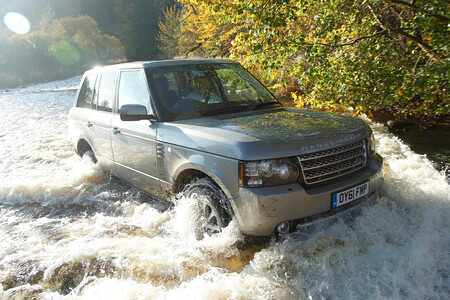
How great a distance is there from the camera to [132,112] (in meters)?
3.54

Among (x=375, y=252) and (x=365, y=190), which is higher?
(x=365, y=190)

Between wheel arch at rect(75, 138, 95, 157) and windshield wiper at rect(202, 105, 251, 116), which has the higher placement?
windshield wiper at rect(202, 105, 251, 116)

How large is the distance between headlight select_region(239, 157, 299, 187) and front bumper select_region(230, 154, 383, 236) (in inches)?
2.0

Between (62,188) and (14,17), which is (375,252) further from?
(14,17)

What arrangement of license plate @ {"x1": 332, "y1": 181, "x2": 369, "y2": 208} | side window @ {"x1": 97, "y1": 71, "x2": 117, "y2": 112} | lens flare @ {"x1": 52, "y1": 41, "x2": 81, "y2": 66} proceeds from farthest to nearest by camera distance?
1. lens flare @ {"x1": 52, "y1": 41, "x2": 81, "y2": 66}
2. side window @ {"x1": 97, "y1": 71, "x2": 117, "y2": 112}
3. license plate @ {"x1": 332, "y1": 181, "x2": 369, "y2": 208}

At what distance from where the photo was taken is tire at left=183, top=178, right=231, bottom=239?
3057 millimetres

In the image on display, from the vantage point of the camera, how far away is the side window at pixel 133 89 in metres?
3.89

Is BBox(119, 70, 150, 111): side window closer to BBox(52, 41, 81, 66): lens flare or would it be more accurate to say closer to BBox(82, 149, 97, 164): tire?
BBox(82, 149, 97, 164): tire

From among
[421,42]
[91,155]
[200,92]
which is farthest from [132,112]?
[421,42]

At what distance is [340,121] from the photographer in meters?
3.46

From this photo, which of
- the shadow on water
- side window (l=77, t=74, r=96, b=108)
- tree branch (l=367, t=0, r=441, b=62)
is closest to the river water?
the shadow on water

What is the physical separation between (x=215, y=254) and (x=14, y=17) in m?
97.4

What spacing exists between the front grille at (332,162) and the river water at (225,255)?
0.39 m

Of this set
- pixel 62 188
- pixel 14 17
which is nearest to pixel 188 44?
pixel 62 188
